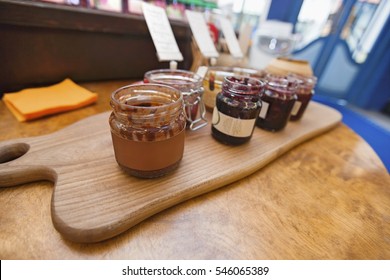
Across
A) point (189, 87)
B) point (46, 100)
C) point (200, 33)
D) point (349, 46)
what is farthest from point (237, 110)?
point (349, 46)

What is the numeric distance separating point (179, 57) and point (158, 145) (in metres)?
0.43

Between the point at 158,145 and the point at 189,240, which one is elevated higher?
the point at 158,145

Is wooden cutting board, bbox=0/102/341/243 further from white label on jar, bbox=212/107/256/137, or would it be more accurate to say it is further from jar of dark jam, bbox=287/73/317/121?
jar of dark jam, bbox=287/73/317/121

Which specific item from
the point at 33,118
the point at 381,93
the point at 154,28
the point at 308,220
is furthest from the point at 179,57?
the point at 381,93

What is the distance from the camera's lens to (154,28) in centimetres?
64

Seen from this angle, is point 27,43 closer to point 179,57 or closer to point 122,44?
point 122,44


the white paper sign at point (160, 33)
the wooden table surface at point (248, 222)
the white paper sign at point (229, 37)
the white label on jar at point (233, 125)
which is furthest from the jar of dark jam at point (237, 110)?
the white paper sign at point (229, 37)

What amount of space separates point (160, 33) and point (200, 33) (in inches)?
7.6

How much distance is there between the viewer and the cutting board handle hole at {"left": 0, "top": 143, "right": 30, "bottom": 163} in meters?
0.43

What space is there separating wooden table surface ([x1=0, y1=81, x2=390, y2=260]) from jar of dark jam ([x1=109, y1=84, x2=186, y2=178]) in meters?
0.09

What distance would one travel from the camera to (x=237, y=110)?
0.48m

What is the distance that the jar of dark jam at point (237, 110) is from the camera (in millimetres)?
485

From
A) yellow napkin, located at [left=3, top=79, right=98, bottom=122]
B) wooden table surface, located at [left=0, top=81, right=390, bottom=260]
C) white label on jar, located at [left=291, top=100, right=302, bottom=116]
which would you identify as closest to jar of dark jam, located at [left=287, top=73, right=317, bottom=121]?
white label on jar, located at [left=291, top=100, right=302, bottom=116]

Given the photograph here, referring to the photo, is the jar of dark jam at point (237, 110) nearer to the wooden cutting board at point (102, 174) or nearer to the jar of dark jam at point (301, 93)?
the wooden cutting board at point (102, 174)
